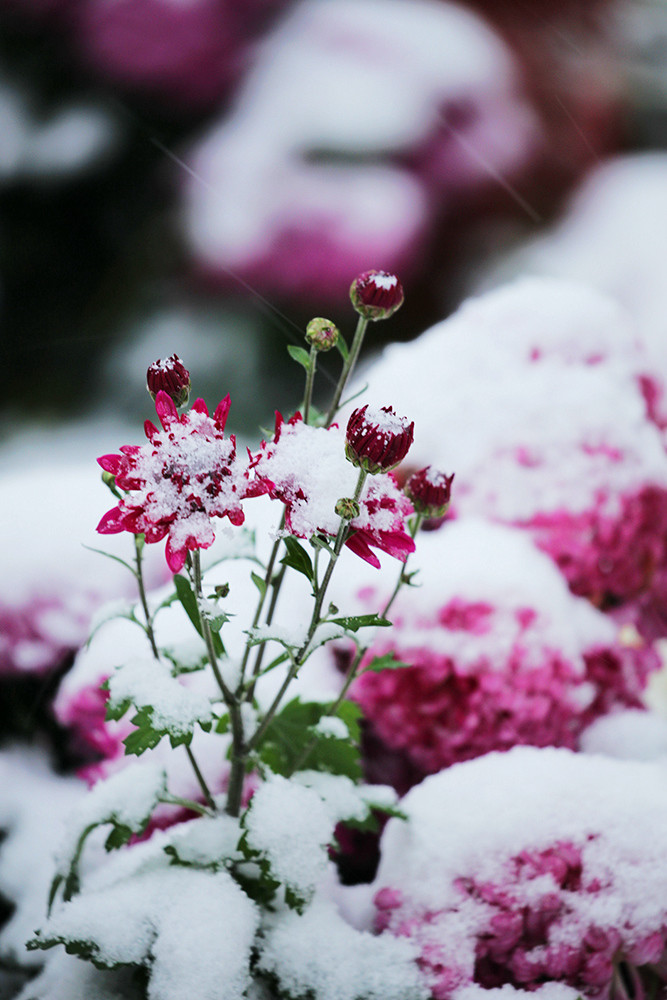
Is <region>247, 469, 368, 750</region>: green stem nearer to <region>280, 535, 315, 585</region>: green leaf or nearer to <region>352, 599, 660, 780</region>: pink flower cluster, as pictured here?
<region>280, 535, 315, 585</region>: green leaf

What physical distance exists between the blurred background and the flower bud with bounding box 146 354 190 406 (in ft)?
0.91

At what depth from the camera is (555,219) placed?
606 millimetres

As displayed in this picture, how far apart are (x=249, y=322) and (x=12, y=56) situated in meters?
0.29

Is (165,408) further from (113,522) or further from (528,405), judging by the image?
(528,405)

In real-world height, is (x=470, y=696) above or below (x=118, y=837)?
above

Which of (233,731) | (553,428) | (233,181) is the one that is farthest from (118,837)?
(233,181)

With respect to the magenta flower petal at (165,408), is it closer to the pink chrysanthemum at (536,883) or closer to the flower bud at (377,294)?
the flower bud at (377,294)

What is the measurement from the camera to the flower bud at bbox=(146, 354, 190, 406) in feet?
0.74

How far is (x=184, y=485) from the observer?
207 mm

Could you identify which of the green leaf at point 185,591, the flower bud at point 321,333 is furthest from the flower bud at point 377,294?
the green leaf at point 185,591

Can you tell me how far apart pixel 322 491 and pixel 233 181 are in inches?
15.9

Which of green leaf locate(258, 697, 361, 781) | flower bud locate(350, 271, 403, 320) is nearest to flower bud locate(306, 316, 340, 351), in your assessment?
flower bud locate(350, 271, 403, 320)

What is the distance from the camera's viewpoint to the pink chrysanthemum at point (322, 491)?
22 cm

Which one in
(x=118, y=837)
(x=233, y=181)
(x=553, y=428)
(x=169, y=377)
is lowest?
(x=118, y=837)
